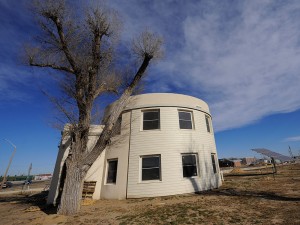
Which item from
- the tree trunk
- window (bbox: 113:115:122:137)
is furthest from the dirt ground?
window (bbox: 113:115:122:137)

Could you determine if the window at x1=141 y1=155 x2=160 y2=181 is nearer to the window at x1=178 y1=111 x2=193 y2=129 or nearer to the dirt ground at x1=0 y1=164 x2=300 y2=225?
the dirt ground at x1=0 y1=164 x2=300 y2=225

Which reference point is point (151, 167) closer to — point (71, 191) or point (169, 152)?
point (169, 152)

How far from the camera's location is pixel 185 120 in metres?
16.8

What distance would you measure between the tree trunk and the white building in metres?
4.65

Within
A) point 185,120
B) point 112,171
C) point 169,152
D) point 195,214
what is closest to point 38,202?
point 112,171

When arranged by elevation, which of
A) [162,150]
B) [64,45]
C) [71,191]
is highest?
Result: [64,45]

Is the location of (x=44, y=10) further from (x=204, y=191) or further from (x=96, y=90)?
(x=204, y=191)

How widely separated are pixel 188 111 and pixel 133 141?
525 centimetres

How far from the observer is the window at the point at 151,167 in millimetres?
14523

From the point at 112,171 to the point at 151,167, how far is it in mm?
3132

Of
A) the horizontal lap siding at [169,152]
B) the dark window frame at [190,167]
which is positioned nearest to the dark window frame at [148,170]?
the horizontal lap siding at [169,152]

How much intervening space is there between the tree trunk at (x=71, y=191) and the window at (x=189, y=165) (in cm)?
760

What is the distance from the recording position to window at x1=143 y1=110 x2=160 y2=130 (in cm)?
1602

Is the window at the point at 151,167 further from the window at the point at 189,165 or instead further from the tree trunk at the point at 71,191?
the tree trunk at the point at 71,191
